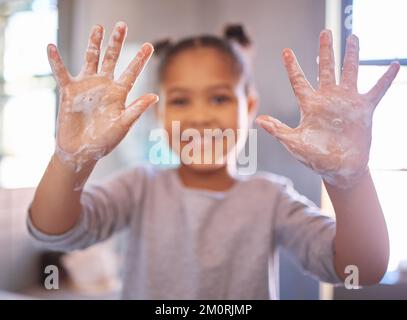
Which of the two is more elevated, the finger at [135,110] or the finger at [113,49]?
the finger at [113,49]

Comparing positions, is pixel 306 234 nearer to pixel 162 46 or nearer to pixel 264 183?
pixel 264 183

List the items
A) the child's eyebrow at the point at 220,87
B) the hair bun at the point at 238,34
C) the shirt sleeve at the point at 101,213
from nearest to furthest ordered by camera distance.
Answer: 1. the shirt sleeve at the point at 101,213
2. the child's eyebrow at the point at 220,87
3. the hair bun at the point at 238,34

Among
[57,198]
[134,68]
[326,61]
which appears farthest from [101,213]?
[326,61]

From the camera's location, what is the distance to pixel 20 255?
0.66 m

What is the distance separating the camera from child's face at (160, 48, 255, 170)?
563mm

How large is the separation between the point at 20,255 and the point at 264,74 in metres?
0.53

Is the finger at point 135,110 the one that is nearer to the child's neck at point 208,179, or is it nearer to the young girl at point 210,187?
the young girl at point 210,187

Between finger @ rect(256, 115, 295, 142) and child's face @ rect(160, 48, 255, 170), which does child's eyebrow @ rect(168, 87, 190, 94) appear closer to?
child's face @ rect(160, 48, 255, 170)

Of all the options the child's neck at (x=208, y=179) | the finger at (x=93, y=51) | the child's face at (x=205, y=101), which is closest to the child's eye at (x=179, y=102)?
the child's face at (x=205, y=101)

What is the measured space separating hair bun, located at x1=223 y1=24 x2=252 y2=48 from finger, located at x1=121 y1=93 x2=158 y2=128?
377 millimetres

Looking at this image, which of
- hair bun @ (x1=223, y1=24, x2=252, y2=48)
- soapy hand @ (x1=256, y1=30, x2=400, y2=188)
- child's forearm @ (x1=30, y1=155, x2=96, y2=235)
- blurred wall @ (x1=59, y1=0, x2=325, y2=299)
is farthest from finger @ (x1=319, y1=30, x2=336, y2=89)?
hair bun @ (x1=223, y1=24, x2=252, y2=48)

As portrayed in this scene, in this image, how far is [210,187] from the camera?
625 millimetres

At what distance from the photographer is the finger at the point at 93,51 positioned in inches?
14.5
